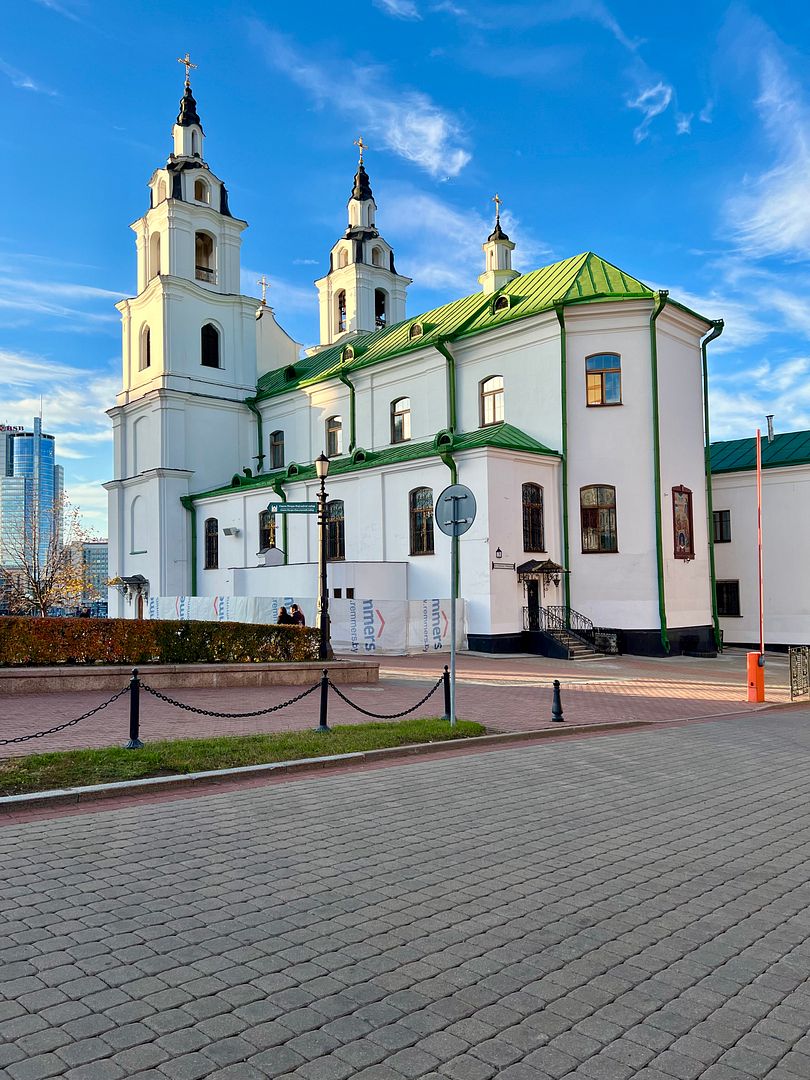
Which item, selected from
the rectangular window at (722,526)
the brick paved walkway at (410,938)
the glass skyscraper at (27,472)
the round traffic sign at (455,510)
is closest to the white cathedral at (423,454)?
the rectangular window at (722,526)

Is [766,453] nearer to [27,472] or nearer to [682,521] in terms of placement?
[682,521]

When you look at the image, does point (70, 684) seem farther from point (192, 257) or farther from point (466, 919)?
point (192, 257)

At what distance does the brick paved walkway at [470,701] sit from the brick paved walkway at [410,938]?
383cm

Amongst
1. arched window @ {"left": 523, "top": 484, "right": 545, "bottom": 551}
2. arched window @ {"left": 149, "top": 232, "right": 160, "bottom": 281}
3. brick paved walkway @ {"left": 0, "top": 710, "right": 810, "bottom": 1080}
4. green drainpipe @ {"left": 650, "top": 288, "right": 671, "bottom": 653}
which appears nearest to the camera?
brick paved walkway @ {"left": 0, "top": 710, "right": 810, "bottom": 1080}

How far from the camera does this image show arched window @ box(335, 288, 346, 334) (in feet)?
162

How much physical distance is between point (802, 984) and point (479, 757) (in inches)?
230

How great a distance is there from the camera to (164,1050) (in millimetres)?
3307

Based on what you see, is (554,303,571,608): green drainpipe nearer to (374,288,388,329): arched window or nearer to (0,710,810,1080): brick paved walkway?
(0,710,810,1080): brick paved walkway

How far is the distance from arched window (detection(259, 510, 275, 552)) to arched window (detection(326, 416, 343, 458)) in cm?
414

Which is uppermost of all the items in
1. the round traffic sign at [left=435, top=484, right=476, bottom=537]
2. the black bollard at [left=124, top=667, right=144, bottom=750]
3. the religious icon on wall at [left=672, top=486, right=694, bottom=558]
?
the religious icon on wall at [left=672, top=486, right=694, bottom=558]

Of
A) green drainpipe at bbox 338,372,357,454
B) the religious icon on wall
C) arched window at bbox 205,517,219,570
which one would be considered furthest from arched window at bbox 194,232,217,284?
the religious icon on wall

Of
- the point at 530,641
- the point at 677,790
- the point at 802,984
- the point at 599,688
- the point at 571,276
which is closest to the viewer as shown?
the point at 802,984

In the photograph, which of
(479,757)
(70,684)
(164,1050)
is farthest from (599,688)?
(164,1050)

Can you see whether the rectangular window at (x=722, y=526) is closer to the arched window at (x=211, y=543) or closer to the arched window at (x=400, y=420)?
the arched window at (x=400, y=420)
